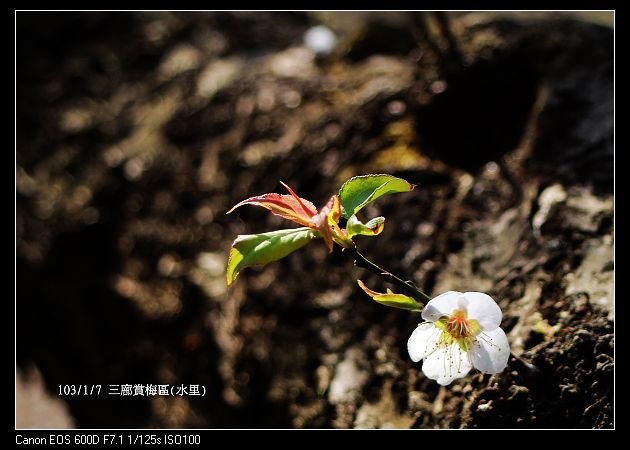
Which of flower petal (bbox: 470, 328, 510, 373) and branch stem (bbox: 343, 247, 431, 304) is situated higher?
branch stem (bbox: 343, 247, 431, 304)

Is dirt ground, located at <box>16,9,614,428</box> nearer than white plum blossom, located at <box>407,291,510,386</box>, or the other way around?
white plum blossom, located at <box>407,291,510,386</box>

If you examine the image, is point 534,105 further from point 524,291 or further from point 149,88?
point 149,88

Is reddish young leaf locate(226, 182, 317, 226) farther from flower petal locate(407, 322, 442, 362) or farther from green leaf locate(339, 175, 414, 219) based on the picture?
flower petal locate(407, 322, 442, 362)

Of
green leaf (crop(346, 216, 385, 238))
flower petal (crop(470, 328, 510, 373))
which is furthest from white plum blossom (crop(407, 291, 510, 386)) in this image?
green leaf (crop(346, 216, 385, 238))

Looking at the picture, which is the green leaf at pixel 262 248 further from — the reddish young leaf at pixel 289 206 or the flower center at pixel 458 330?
the flower center at pixel 458 330

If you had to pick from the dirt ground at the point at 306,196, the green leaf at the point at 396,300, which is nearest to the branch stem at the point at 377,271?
the green leaf at the point at 396,300

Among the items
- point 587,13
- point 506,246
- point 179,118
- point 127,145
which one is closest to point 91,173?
point 127,145

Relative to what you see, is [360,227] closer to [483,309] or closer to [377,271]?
[377,271]
